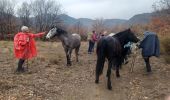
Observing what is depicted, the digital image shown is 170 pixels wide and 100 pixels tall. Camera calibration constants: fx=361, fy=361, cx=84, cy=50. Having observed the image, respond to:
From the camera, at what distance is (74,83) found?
12.8 metres

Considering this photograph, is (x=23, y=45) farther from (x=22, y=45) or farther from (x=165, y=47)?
(x=165, y=47)

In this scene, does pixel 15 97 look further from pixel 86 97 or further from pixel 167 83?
pixel 167 83

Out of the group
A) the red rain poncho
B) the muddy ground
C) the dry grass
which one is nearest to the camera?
the muddy ground

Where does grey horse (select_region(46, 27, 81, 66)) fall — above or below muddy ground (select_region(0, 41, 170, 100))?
above

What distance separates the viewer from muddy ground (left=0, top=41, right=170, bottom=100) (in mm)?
11109

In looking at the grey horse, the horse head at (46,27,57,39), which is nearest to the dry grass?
the grey horse

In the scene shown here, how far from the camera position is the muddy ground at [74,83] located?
11.1m

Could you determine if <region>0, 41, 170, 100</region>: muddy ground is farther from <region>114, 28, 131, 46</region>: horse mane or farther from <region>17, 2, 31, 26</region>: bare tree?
<region>17, 2, 31, 26</region>: bare tree

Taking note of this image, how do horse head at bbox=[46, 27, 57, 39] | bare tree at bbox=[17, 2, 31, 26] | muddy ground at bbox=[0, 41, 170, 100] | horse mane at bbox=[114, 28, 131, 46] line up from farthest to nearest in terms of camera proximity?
1. bare tree at bbox=[17, 2, 31, 26]
2. horse head at bbox=[46, 27, 57, 39]
3. horse mane at bbox=[114, 28, 131, 46]
4. muddy ground at bbox=[0, 41, 170, 100]

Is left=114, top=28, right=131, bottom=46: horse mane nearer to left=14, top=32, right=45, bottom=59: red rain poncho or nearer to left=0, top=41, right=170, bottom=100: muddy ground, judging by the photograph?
left=0, top=41, right=170, bottom=100: muddy ground

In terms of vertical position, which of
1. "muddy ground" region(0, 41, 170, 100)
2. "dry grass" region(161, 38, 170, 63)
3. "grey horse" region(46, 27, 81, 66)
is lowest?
"muddy ground" region(0, 41, 170, 100)

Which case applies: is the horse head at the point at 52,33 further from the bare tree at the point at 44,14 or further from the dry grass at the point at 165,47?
the bare tree at the point at 44,14

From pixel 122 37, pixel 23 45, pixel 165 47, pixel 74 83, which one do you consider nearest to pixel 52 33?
pixel 23 45

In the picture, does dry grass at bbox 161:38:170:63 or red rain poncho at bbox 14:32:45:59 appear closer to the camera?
red rain poncho at bbox 14:32:45:59
